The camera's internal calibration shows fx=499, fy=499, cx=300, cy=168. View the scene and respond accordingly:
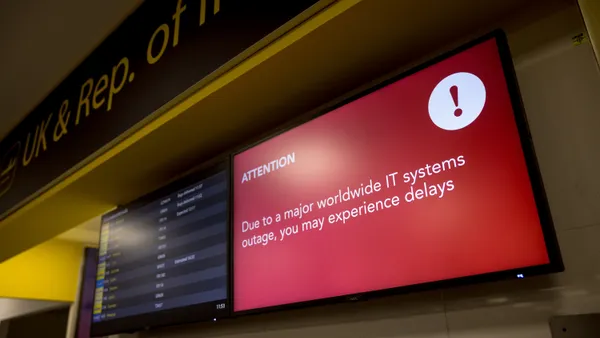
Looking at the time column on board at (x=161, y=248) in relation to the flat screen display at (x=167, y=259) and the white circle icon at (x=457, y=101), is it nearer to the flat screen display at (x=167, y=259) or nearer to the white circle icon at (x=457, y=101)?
the flat screen display at (x=167, y=259)

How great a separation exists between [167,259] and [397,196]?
1164 mm

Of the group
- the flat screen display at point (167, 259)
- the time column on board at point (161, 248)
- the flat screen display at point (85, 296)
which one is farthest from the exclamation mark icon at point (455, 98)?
the flat screen display at point (85, 296)

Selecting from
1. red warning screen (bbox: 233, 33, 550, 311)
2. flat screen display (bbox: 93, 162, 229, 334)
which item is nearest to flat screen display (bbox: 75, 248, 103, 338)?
flat screen display (bbox: 93, 162, 229, 334)

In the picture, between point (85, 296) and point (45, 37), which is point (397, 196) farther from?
point (85, 296)

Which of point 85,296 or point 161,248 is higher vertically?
point 85,296

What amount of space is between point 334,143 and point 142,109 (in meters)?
0.83

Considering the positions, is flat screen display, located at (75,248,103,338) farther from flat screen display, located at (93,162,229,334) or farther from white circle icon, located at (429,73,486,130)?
white circle icon, located at (429,73,486,130)

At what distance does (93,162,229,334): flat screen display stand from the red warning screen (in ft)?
0.49

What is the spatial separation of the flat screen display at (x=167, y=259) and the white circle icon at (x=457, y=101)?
0.93 meters

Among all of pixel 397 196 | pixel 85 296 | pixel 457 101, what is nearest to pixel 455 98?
pixel 457 101

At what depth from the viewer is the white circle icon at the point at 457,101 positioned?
138 centimetres

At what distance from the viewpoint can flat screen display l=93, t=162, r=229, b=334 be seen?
1963mm

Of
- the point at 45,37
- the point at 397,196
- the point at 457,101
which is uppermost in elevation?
the point at 45,37

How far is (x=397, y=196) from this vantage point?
4.79ft
